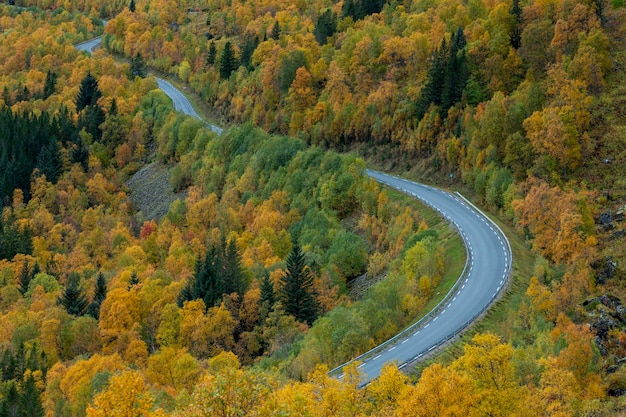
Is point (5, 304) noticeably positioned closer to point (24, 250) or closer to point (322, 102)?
point (24, 250)

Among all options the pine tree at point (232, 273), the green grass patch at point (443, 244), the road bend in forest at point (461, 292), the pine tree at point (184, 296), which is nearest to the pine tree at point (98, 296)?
the pine tree at point (184, 296)

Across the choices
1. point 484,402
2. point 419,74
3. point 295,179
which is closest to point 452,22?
point 419,74

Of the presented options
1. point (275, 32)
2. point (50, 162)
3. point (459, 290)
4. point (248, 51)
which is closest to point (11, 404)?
point (459, 290)

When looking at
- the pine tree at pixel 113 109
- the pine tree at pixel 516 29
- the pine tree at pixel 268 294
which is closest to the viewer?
the pine tree at pixel 268 294

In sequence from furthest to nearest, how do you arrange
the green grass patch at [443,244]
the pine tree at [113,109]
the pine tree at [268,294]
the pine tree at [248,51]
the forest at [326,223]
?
the pine tree at [113,109], the pine tree at [248,51], the pine tree at [268,294], the green grass patch at [443,244], the forest at [326,223]

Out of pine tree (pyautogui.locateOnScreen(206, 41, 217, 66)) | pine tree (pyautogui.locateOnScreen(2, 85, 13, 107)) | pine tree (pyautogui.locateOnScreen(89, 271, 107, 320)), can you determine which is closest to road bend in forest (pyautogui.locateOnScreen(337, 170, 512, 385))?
pine tree (pyautogui.locateOnScreen(89, 271, 107, 320))

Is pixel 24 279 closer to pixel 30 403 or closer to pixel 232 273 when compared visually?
pixel 232 273

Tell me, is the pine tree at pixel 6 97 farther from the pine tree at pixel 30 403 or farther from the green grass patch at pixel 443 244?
the pine tree at pixel 30 403
